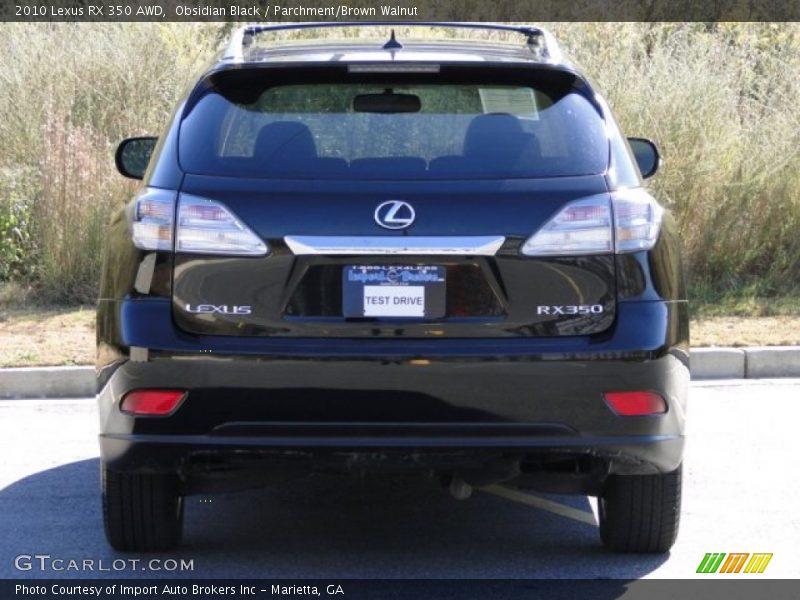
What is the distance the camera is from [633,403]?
5020 mm

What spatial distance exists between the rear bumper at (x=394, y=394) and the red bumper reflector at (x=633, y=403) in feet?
0.07

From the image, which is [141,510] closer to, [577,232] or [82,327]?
[577,232]

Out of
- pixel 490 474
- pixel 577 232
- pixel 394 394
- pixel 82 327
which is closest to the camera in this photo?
pixel 394 394

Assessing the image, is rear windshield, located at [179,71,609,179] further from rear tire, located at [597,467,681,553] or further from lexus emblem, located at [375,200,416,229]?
rear tire, located at [597,467,681,553]

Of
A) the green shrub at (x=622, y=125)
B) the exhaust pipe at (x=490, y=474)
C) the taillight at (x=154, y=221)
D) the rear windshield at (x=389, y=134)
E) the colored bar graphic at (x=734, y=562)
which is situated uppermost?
the rear windshield at (x=389, y=134)

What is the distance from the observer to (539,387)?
4.93 m

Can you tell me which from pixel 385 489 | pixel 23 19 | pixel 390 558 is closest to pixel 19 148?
pixel 23 19

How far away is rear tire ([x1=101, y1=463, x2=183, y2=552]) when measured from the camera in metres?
5.48

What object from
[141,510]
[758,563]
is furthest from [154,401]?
[758,563]

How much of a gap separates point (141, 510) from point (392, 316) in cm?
127

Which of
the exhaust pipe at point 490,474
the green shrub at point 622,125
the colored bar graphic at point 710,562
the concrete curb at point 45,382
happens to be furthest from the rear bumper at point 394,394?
the green shrub at point 622,125

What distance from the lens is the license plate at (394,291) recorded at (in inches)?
195

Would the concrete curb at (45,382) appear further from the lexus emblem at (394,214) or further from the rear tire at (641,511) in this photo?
the lexus emblem at (394,214)

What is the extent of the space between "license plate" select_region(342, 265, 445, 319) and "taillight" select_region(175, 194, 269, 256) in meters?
0.30
